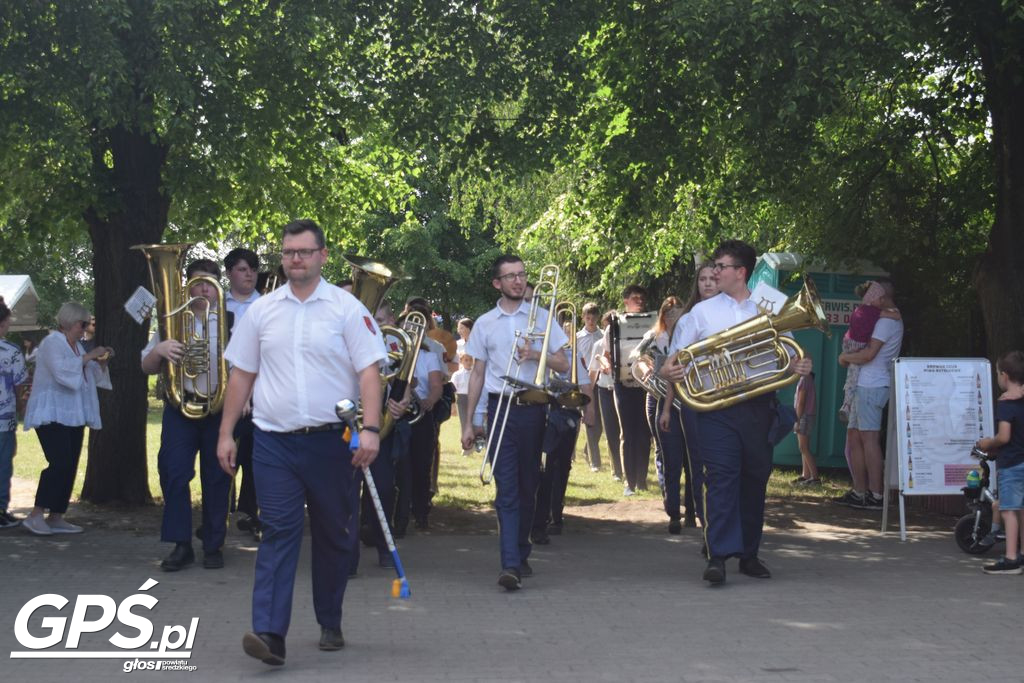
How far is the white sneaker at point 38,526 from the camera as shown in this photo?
1094 centimetres

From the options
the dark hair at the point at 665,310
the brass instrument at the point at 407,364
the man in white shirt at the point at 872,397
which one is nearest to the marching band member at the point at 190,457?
the brass instrument at the point at 407,364

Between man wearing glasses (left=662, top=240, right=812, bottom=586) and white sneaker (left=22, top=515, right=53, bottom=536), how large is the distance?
5101mm

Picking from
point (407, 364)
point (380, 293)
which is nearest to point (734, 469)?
point (407, 364)

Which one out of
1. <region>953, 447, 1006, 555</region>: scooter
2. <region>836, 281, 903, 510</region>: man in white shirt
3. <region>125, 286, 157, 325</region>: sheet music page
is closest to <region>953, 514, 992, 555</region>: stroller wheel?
<region>953, 447, 1006, 555</region>: scooter

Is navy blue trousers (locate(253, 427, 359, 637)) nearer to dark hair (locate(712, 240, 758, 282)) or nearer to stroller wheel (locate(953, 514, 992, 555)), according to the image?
dark hair (locate(712, 240, 758, 282))

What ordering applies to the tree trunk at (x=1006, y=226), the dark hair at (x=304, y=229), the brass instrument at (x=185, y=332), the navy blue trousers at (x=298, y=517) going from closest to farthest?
1. the navy blue trousers at (x=298, y=517)
2. the dark hair at (x=304, y=229)
3. the brass instrument at (x=185, y=332)
4. the tree trunk at (x=1006, y=226)

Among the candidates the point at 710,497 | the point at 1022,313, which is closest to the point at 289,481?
the point at 710,497

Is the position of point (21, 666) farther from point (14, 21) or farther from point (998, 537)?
point (998, 537)

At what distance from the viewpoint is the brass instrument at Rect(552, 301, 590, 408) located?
9.51m

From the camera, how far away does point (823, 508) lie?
1302cm

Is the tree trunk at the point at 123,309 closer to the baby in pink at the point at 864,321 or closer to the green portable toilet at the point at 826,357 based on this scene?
the baby in pink at the point at 864,321

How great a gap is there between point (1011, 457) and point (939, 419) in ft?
5.87

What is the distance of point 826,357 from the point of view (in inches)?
637

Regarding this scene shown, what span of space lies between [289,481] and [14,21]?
5251 mm
